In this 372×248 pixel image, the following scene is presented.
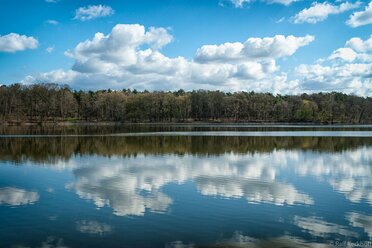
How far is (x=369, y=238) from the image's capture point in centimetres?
1167

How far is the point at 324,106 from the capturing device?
160250 mm

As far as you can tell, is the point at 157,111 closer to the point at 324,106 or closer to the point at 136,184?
the point at 324,106

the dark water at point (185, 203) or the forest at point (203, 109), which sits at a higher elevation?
the forest at point (203, 109)

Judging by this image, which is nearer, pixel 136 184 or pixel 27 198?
pixel 27 198

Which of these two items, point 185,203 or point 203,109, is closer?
point 185,203

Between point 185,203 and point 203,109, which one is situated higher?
point 203,109

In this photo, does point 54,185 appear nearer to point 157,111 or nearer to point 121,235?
point 121,235

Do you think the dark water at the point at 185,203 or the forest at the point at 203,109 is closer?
the dark water at the point at 185,203

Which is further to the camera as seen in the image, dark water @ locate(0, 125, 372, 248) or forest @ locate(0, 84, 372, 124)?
forest @ locate(0, 84, 372, 124)

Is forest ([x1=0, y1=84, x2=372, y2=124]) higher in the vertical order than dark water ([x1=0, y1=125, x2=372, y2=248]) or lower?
higher

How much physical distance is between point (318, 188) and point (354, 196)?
2.11m

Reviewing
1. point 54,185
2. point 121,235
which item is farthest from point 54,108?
point 121,235

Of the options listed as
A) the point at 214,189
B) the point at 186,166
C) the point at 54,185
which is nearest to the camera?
the point at 214,189

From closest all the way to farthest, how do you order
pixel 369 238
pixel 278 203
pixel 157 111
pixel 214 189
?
pixel 369 238 → pixel 278 203 → pixel 214 189 → pixel 157 111
